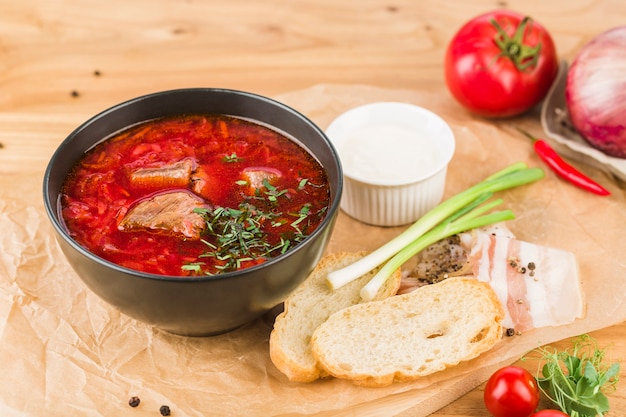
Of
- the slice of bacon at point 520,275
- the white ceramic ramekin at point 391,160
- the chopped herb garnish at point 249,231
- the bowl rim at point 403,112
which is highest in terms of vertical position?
the chopped herb garnish at point 249,231

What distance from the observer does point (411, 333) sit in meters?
3.67

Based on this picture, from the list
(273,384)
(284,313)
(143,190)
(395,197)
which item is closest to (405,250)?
(395,197)

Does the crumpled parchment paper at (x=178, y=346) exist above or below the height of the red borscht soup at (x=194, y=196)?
below

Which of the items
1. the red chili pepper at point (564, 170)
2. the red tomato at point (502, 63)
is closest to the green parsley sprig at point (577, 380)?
the red chili pepper at point (564, 170)

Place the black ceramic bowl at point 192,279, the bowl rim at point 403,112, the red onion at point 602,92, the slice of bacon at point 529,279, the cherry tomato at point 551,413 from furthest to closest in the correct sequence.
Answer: the red onion at point 602,92 → the bowl rim at point 403,112 → the slice of bacon at point 529,279 → the cherry tomato at point 551,413 → the black ceramic bowl at point 192,279

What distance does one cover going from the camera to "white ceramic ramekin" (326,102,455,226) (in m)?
4.31

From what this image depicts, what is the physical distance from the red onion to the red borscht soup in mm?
1810

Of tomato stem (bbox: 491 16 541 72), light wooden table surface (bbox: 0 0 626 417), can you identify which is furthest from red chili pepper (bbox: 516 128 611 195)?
light wooden table surface (bbox: 0 0 626 417)

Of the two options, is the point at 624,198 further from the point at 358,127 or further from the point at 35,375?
the point at 35,375

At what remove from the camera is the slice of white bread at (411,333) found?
3.52 meters

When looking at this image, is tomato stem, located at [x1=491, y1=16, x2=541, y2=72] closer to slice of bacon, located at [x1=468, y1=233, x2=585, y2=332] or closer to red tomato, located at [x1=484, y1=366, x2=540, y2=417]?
slice of bacon, located at [x1=468, y1=233, x2=585, y2=332]

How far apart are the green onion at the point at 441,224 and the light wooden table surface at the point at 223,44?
1126 millimetres

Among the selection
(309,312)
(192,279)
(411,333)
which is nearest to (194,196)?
(192,279)

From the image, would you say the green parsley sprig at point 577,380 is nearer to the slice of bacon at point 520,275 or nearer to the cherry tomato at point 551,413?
the cherry tomato at point 551,413
